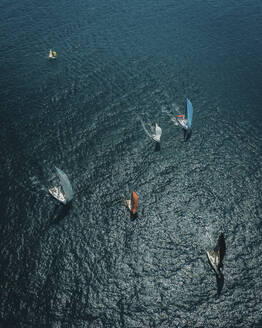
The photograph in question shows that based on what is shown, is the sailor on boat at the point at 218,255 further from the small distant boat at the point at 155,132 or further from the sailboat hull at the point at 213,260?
the small distant boat at the point at 155,132

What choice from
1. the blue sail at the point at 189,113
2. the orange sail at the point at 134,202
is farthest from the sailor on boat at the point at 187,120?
the orange sail at the point at 134,202

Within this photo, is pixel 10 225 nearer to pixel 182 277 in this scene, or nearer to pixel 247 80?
pixel 182 277

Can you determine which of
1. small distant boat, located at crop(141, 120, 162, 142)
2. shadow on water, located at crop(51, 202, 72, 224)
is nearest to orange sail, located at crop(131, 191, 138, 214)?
shadow on water, located at crop(51, 202, 72, 224)

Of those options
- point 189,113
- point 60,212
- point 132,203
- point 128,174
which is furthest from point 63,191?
point 189,113

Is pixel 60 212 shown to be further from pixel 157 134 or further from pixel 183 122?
pixel 183 122

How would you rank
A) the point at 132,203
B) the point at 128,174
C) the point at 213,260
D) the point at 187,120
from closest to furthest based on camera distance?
the point at 213,260 → the point at 132,203 → the point at 128,174 → the point at 187,120

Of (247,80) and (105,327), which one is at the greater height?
(247,80)

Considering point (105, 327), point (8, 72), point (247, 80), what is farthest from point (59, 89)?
point (105, 327)
